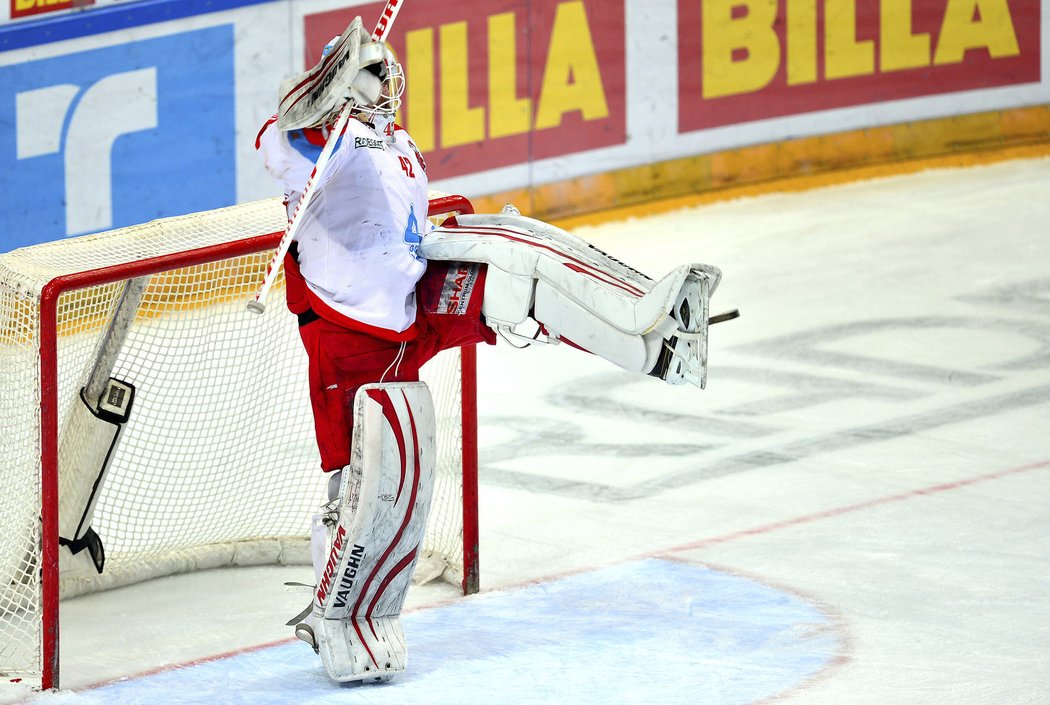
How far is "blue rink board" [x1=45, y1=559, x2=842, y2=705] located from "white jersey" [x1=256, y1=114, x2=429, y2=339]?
0.78 m

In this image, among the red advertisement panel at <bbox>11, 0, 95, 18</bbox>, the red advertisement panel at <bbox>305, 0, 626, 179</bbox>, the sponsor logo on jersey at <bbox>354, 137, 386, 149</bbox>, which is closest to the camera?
the sponsor logo on jersey at <bbox>354, 137, 386, 149</bbox>

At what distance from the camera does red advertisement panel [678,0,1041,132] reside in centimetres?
877

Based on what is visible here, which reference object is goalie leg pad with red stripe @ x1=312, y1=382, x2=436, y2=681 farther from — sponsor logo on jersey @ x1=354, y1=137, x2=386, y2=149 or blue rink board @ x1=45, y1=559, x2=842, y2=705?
sponsor logo on jersey @ x1=354, y1=137, x2=386, y2=149

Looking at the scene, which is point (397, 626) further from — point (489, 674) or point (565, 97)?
point (565, 97)

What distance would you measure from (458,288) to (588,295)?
0.32 meters

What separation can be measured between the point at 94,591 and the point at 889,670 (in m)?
2.01

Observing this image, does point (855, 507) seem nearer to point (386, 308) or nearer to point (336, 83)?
point (386, 308)

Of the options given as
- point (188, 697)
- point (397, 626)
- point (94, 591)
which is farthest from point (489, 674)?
point (94, 591)

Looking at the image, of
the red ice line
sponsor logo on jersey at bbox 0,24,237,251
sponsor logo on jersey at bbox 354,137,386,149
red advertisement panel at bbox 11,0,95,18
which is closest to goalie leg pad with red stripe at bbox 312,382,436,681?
sponsor logo on jersey at bbox 354,137,386,149

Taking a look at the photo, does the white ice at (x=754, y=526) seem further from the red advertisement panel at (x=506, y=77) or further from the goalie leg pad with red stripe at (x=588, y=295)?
the goalie leg pad with red stripe at (x=588, y=295)

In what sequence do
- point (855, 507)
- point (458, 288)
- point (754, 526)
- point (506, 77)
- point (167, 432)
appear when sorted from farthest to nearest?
point (506, 77) → point (855, 507) → point (754, 526) → point (167, 432) → point (458, 288)

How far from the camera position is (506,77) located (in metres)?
8.24

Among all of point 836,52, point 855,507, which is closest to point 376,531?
point 855,507

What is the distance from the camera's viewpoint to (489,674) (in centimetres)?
418
